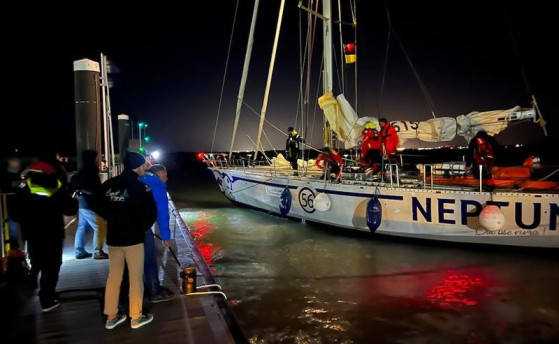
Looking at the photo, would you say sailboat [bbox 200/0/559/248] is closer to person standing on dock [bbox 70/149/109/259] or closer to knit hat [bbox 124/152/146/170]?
person standing on dock [bbox 70/149/109/259]

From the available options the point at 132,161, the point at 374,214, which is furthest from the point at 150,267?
the point at 374,214

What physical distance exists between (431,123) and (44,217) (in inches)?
407

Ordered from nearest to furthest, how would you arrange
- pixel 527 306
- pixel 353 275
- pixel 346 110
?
pixel 527 306 → pixel 353 275 → pixel 346 110

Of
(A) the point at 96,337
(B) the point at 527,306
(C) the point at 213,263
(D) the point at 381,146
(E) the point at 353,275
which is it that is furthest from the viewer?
(D) the point at 381,146

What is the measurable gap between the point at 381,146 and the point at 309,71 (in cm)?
611

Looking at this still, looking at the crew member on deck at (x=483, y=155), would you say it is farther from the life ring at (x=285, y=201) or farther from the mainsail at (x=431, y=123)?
the life ring at (x=285, y=201)

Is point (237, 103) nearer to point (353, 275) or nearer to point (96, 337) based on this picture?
point (353, 275)

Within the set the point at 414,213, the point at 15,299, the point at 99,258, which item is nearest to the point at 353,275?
the point at 414,213

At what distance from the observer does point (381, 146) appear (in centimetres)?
1110

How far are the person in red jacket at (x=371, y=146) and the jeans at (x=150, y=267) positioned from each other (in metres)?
7.78

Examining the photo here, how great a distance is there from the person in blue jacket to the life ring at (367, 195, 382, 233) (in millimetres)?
6316

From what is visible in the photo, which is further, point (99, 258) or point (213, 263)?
point (213, 263)

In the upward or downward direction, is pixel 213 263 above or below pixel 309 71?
below

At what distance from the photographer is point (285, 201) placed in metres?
12.9
